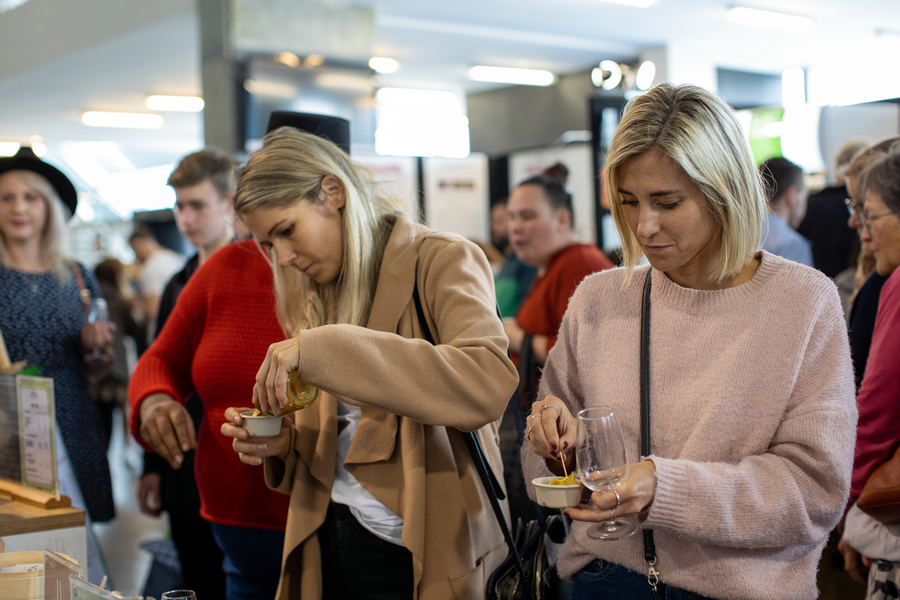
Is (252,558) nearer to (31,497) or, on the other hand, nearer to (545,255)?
(31,497)

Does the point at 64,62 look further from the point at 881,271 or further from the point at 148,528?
the point at 881,271

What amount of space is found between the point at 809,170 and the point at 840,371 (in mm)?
7750

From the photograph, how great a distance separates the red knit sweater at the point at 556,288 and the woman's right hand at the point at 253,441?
63.7 inches

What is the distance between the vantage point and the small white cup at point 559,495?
1.24 m

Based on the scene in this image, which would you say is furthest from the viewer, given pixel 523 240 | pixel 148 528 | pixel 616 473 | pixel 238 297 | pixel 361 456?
pixel 148 528


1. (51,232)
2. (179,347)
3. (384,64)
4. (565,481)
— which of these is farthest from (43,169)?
(384,64)

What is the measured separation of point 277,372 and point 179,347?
0.81 m

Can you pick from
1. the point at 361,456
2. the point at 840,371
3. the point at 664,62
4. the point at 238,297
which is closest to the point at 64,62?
the point at 664,62

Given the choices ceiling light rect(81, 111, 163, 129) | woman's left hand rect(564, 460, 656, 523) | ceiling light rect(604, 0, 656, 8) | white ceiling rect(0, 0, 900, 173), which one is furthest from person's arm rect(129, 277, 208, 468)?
ceiling light rect(81, 111, 163, 129)

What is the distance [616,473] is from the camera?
1.22 metres

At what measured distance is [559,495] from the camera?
48.7 inches

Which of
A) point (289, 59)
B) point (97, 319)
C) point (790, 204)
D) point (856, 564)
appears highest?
point (289, 59)

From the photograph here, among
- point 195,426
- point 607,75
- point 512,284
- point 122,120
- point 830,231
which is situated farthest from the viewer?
point 122,120

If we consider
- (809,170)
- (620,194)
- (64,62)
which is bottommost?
(620,194)
